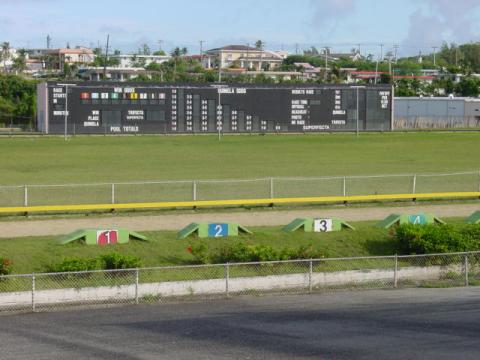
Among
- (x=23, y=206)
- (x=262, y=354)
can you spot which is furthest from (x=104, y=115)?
(x=262, y=354)

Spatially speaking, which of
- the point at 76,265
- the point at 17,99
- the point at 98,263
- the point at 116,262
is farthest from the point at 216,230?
the point at 17,99

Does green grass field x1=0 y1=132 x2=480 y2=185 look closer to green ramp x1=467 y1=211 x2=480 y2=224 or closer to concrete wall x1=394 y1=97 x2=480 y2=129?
green ramp x1=467 y1=211 x2=480 y2=224

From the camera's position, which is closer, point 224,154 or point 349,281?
point 349,281

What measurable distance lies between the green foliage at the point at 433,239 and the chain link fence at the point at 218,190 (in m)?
7.67

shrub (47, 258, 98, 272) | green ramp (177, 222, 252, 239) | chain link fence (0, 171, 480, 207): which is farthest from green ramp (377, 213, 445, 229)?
shrub (47, 258, 98, 272)

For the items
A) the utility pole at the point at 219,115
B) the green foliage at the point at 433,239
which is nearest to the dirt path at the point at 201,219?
the green foliage at the point at 433,239

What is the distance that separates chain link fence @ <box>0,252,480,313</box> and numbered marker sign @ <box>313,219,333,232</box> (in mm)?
2530

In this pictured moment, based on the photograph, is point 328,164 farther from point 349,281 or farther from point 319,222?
point 349,281

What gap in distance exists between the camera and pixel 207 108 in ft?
248

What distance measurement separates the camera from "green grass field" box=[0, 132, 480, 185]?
161ft

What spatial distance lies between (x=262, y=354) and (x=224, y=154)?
44218mm

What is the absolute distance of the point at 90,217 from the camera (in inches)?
1312

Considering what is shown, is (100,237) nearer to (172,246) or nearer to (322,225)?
(172,246)

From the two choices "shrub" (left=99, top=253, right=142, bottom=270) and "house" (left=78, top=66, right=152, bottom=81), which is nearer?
"shrub" (left=99, top=253, right=142, bottom=270)
